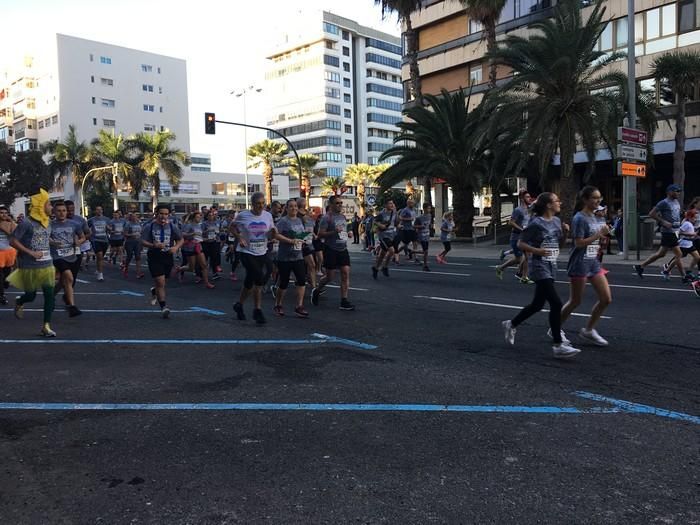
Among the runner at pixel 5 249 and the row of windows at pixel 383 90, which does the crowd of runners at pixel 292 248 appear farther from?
the row of windows at pixel 383 90

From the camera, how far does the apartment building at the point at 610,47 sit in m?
26.0

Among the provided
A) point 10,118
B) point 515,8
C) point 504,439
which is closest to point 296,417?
point 504,439

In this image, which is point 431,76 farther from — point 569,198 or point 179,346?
point 179,346

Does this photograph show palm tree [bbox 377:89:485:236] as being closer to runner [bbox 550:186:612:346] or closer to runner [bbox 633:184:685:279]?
runner [bbox 633:184:685:279]

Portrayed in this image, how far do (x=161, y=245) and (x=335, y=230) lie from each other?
2.74 m

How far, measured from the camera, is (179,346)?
7.04 m

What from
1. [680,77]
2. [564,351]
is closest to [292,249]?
[564,351]

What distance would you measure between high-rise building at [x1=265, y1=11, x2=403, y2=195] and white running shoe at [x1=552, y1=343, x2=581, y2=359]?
3480 inches

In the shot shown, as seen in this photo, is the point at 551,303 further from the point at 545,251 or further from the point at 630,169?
the point at 630,169

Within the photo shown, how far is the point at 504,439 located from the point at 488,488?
746 mm

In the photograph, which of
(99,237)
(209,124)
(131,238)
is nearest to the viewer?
(99,237)

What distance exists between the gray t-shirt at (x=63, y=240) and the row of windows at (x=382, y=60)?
9754 cm

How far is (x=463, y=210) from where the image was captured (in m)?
29.9

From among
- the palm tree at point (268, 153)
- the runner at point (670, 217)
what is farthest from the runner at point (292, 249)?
the palm tree at point (268, 153)
